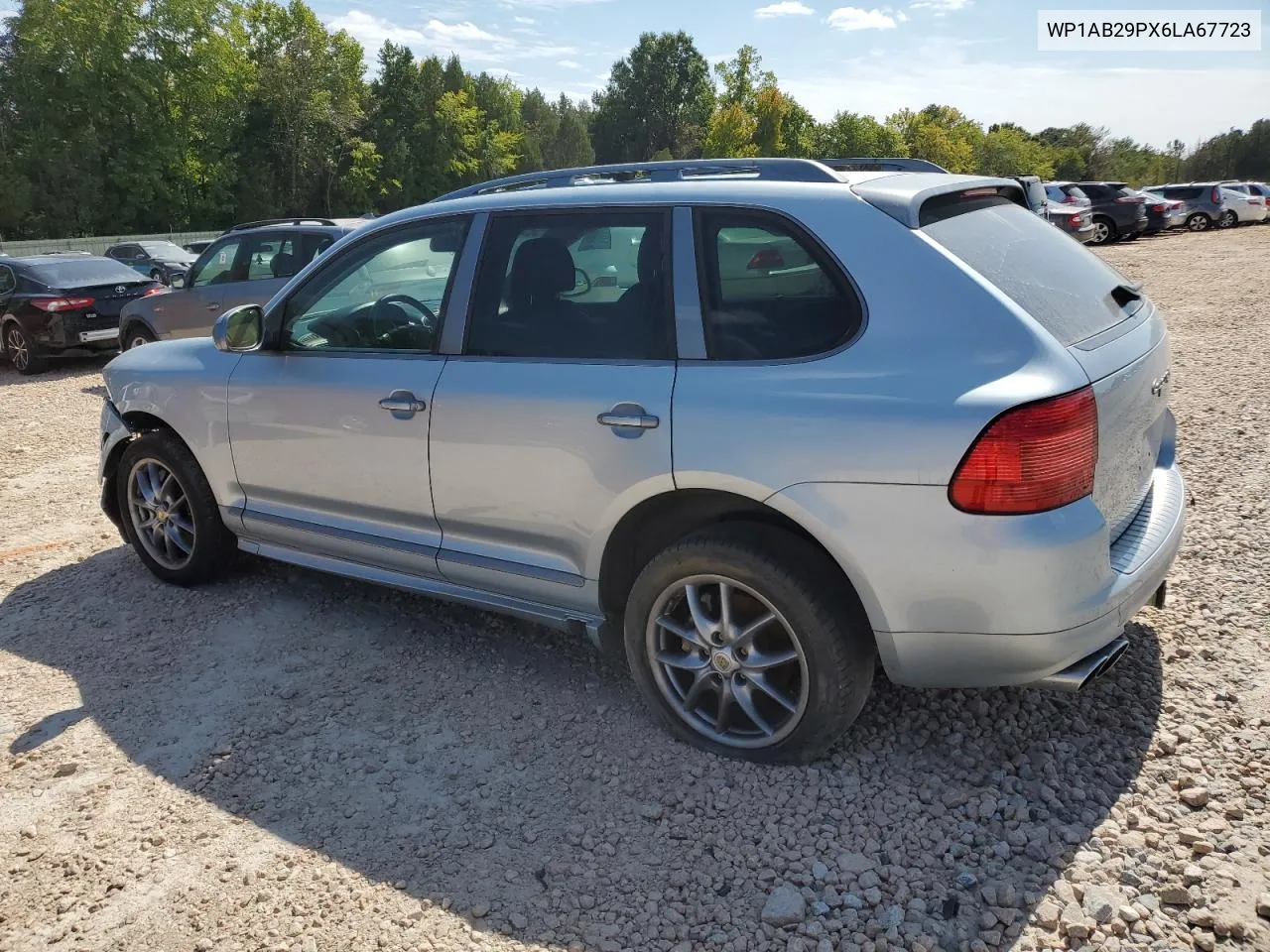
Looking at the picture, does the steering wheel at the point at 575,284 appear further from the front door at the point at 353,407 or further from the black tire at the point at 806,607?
the black tire at the point at 806,607

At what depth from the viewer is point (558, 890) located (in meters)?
2.78

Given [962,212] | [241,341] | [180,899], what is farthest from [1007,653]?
[241,341]

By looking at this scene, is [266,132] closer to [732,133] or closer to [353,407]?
[732,133]

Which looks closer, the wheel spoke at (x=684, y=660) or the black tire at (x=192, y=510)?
the wheel spoke at (x=684, y=660)

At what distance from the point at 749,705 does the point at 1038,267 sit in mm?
1649

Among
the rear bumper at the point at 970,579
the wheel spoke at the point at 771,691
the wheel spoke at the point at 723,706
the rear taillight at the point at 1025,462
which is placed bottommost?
the wheel spoke at the point at 723,706

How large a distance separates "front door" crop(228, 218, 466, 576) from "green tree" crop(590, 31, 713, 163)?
114886mm

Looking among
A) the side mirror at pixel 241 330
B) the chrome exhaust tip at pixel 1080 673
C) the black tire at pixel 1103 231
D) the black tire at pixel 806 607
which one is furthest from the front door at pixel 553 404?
the black tire at pixel 1103 231

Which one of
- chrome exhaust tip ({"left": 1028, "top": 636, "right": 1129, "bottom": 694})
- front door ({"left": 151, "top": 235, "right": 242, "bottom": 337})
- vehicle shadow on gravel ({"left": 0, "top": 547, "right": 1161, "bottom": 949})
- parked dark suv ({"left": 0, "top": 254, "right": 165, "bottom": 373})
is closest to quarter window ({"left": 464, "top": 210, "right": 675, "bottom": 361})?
vehicle shadow on gravel ({"left": 0, "top": 547, "right": 1161, "bottom": 949})

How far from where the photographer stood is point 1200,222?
3253cm

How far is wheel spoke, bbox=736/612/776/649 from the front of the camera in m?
3.11

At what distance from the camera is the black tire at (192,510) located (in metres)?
4.75

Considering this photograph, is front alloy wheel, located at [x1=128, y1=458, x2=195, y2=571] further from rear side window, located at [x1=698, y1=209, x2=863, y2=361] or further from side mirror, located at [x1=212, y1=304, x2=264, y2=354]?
rear side window, located at [x1=698, y1=209, x2=863, y2=361]

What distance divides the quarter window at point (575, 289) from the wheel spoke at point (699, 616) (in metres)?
0.76
